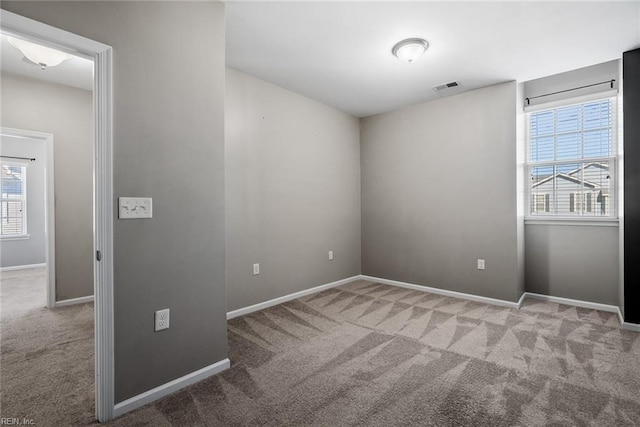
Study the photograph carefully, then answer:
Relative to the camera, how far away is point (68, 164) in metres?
3.77

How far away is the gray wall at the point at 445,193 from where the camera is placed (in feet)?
11.7

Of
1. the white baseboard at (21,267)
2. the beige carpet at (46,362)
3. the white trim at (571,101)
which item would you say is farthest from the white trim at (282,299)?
the white baseboard at (21,267)

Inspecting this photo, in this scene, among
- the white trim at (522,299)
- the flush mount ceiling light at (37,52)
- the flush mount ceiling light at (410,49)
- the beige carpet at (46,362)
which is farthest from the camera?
the white trim at (522,299)

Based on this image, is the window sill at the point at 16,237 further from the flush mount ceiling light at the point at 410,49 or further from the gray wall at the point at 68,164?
the flush mount ceiling light at the point at 410,49

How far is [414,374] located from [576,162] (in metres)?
3.18

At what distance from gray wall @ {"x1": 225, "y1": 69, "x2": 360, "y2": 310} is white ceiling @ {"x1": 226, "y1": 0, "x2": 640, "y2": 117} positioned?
408 millimetres

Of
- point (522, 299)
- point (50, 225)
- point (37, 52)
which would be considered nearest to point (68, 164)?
point (50, 225)

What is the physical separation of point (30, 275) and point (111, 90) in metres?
5.61

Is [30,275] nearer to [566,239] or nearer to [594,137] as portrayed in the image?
[566,239]

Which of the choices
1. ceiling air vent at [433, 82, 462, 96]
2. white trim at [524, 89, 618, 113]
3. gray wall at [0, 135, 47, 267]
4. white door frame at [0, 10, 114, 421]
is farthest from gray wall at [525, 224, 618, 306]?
gray wall at [0, 135, 47, 267]

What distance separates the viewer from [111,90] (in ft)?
5.37

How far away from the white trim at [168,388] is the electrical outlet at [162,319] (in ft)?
1.16

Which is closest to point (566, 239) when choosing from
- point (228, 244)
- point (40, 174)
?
point (228, 244)

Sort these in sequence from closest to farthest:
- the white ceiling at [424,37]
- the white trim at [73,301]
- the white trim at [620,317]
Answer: the white ceiling at [424,37], the white trim at [620,317], the white trim at [73,301]
